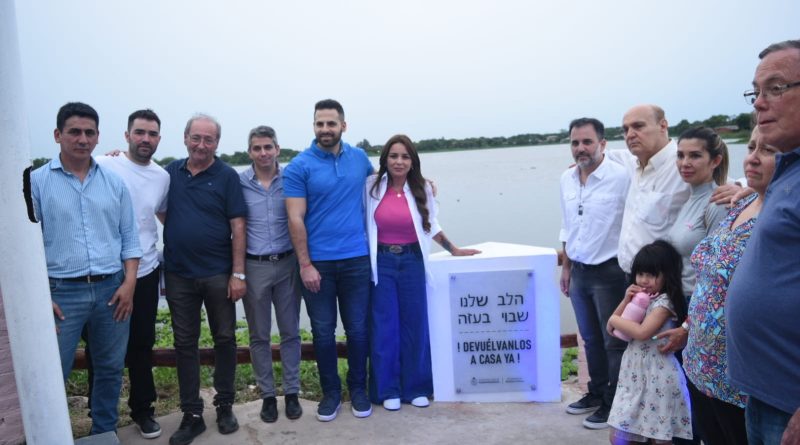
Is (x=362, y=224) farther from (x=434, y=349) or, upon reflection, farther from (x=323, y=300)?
(x=434, y=349)

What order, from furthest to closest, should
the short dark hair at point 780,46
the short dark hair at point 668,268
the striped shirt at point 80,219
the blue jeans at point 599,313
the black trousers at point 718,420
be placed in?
the blue jeans at point 599,313 → the striped shirt at point 80,219 → the short dark hair at point 668,268 → the black trousers at point 718,420 → the short dark hair at point 780,46

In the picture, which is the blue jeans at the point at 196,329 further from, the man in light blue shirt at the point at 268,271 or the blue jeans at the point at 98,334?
the blue jeans at the point at 98,334

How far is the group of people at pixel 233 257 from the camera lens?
3346 mm

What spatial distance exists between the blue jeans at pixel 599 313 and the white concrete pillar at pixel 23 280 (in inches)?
116

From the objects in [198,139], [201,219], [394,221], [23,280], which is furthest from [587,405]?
[23,280]

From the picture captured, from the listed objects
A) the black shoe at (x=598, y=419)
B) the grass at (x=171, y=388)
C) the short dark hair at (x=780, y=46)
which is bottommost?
the grass at (x=171, y=388)

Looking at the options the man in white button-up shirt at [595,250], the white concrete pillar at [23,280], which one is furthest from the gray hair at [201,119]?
the man in white button-up shirt at [595,250]

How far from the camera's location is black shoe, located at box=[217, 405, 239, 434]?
12.4 ft

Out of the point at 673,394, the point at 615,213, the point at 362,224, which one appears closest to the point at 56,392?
the point at 362,224

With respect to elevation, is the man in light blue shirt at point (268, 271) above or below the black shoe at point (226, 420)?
above

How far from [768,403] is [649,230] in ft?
5.47

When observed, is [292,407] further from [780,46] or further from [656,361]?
[780,46]

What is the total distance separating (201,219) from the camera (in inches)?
145

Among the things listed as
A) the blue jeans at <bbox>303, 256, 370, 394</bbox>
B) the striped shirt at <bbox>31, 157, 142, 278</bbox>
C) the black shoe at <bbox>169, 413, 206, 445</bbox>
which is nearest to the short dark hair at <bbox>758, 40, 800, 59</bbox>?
the blue jeans at <bbox>303, 256, 370, 394</bbox>
